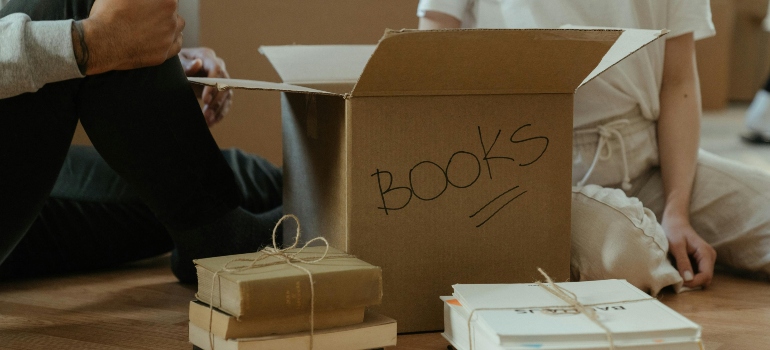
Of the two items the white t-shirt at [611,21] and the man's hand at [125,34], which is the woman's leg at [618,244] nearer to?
the white t-shirt at [611,21]

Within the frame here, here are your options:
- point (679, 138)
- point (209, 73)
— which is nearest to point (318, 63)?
point (209, 73)

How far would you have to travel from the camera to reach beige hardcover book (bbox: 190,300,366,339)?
0.70 metres

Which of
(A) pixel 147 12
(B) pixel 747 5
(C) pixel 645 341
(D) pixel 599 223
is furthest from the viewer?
(B) pixel 747 5

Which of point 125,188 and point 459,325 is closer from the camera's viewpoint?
point 459,325

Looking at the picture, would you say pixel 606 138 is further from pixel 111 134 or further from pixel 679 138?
pixel 111 134

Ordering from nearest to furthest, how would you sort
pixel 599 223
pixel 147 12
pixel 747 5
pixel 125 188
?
pixel 147 12
pixel 599 223
pixel 125 188
pixel 747 5

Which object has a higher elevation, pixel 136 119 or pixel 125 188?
pixel 136 119

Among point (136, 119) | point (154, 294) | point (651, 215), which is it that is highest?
point (136, 119)

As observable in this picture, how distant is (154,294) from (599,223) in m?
0.61

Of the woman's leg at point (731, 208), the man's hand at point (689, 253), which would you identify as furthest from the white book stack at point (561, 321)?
the woman's leg at point (731, 208)

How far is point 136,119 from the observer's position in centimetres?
90

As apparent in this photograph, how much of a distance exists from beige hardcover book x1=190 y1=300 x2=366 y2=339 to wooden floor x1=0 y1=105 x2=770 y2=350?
123 millimetres

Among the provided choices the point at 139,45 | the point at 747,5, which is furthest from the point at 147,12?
the point at 747,5

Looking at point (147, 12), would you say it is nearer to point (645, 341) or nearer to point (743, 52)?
point (645, 341)
